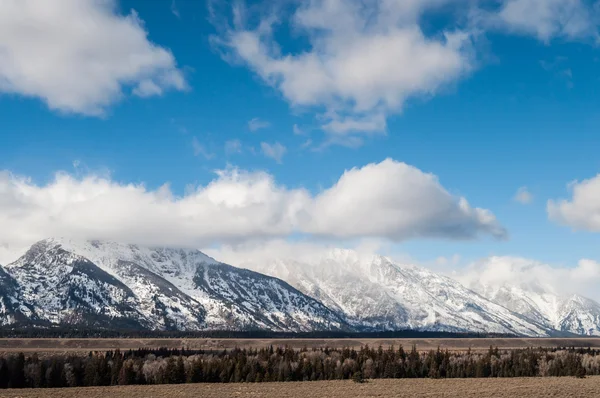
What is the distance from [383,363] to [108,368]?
2837 inches

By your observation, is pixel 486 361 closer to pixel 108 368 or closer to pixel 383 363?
pixel 383 363

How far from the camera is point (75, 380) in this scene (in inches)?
4914

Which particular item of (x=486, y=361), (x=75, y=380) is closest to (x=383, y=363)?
(x=486, y=361)

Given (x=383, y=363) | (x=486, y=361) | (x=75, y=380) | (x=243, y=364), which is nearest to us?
(x=75, y=380)

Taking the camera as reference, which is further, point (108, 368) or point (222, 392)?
point (108, 368)

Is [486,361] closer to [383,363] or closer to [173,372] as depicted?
[383,363]

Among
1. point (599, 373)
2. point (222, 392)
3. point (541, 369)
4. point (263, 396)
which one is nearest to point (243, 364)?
point (222, 392)

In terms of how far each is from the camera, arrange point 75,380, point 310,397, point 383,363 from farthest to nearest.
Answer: point 383,363 < point 75,380 < point 310,397

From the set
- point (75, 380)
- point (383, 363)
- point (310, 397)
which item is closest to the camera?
point (310, 397)

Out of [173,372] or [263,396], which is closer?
[263,396]

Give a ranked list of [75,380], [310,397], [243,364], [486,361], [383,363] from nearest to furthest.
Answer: [310,397]
[75,380]
[243,364]
[383,363]
[486,361]

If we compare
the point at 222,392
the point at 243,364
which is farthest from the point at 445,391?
the point at 243,364

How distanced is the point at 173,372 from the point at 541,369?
360 ft

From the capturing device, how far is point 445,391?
322ft
